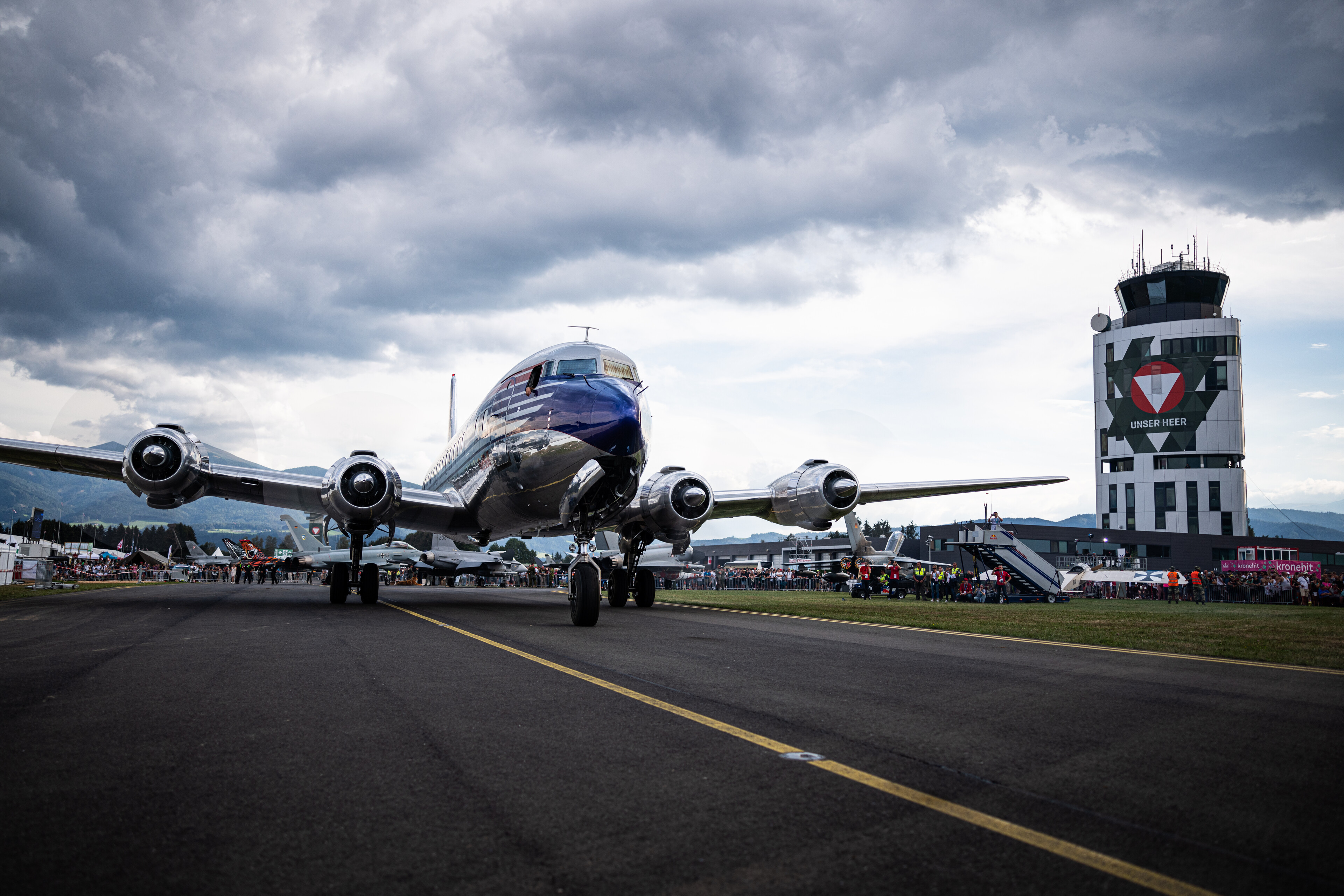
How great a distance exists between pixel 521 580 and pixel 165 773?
6269cm

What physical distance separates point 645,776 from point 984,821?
1499 millimetres

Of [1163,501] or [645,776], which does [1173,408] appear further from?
[645,776]

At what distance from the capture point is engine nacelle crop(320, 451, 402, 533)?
51.8 feet

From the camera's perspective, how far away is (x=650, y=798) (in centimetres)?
328

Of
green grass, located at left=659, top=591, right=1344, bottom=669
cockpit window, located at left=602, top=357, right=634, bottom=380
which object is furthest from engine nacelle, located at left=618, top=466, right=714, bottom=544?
cockpit window, located at left=602, top=357, right=634, bottom=380

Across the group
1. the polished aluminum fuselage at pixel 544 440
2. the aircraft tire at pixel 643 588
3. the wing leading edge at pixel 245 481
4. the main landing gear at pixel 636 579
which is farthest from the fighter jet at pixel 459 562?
the polished aluminum fuselage at pixel 544 440

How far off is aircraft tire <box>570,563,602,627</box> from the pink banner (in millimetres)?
45909

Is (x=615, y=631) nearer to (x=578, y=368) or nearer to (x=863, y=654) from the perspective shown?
(x=863, y=654)

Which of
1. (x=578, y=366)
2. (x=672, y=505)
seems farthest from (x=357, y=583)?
(x=578, y=366)

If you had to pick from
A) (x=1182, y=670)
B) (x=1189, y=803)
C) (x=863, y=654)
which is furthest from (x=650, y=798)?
(x=1182, y=670)

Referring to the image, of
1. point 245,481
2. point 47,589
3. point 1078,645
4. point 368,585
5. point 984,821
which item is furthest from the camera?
point 47,589

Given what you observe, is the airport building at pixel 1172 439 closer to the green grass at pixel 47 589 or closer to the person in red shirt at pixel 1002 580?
the person in red shirt at pixel 1002 580

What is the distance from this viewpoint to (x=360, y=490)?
15977 mm

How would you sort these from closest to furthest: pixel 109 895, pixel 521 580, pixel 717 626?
pixel 109 895
pixel 717 626
pixel 521 580
